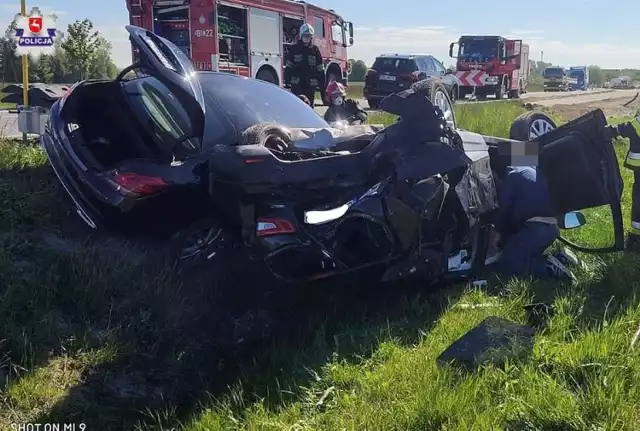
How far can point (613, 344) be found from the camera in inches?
129

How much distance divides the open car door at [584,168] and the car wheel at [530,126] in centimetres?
158

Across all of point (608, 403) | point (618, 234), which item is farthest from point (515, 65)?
point (608, 403)

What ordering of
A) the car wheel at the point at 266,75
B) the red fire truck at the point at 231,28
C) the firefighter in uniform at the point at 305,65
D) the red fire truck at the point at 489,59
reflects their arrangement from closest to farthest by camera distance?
1. the firefighter in uniform at the point at 305,65
2. the red fire truck at the point at 231,28
3. the car wheel at the point at 266,75
4. the red fire truck at the point at 489,59

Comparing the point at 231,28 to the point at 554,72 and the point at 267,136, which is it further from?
the point at 554,72

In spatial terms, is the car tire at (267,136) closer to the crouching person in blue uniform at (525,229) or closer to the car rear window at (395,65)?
the crouching person in blue uniform at (525,229)

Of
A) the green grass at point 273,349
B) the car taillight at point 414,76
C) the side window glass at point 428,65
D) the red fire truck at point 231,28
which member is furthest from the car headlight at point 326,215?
the side window glass at point 428,65

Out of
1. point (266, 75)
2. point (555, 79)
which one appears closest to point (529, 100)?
point (266, 75)

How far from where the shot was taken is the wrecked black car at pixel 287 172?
369cm

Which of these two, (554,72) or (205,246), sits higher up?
(554,72)

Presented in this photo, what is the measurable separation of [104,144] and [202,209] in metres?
1.34

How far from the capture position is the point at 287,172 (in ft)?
12.1

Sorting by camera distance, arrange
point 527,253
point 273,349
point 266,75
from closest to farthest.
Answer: point 273,349
point 527,253
point 266,75

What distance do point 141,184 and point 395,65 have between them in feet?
56.1

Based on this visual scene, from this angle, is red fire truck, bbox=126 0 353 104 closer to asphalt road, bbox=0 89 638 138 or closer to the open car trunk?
asphalt road, bbox=0 89 638 138
